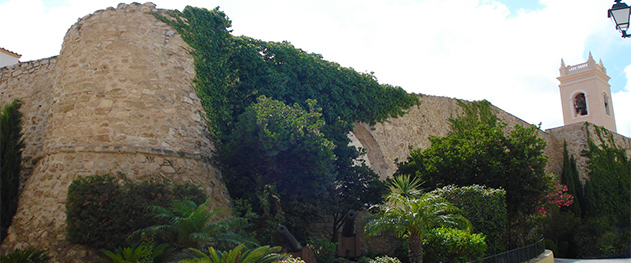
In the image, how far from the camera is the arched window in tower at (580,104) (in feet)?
115

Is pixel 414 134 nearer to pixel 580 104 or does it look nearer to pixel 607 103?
pixel 580 104

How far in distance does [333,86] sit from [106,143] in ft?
25.8

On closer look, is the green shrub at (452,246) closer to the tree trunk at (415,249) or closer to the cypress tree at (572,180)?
the tree trunk at (415,249)

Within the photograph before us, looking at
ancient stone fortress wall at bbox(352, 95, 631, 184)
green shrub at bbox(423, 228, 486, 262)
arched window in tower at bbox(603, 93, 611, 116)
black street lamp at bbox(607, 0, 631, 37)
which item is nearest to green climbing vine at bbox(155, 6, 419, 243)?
ancient stone fortress wall at bbox(352, 95, 631, 184)

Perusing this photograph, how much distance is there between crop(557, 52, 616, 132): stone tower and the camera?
34.3 m

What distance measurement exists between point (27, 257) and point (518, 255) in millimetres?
9995

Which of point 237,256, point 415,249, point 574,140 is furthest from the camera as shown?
point 574,140

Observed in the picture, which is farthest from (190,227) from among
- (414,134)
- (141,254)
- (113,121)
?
(414,134)

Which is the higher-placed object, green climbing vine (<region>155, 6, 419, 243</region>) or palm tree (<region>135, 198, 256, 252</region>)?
green climbing vine (<region>155, 6, 419, 243</region>)

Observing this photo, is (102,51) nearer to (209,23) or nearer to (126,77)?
(126,77)

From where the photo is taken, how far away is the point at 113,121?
36.6 feet

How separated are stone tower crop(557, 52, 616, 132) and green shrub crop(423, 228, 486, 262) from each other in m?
27.7

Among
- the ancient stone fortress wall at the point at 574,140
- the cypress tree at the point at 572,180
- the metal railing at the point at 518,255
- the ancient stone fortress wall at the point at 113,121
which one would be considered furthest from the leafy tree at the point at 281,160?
the ancient stone fortress wall at the point at 574,140

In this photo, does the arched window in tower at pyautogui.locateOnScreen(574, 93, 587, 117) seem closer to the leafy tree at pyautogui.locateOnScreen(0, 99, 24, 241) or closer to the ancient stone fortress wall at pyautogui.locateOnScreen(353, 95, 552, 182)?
the ancient stone fortress wall at pyautogui.locateOnScreen(353, 95, 552, 182)
